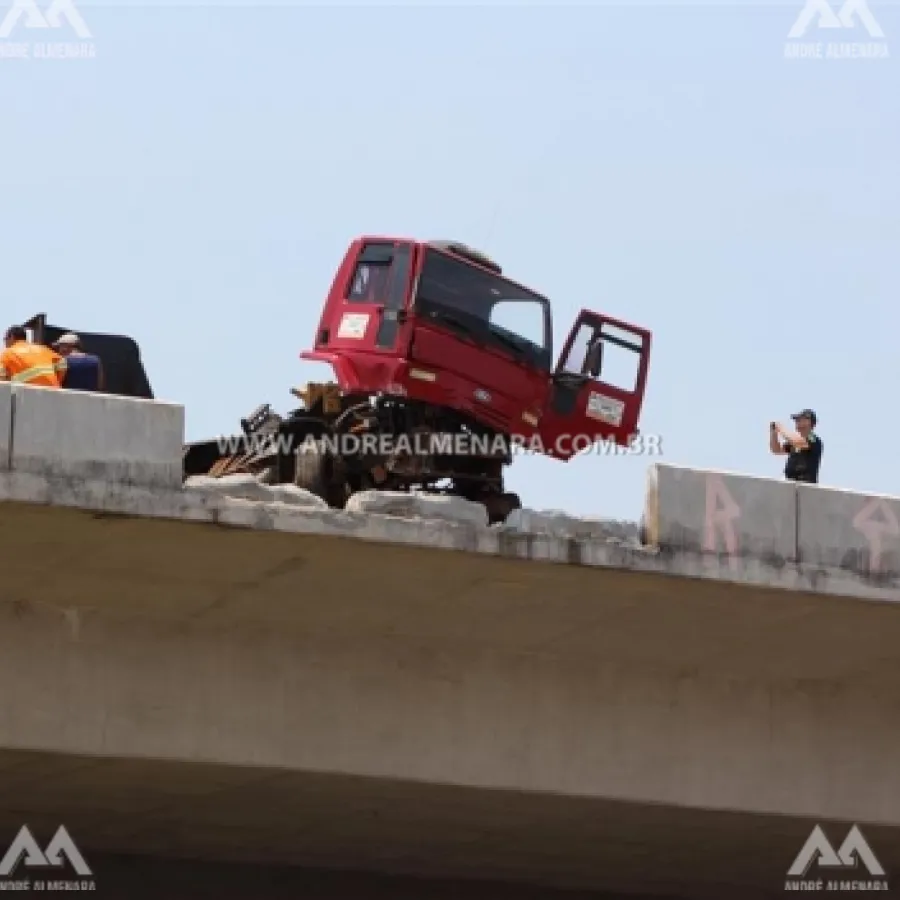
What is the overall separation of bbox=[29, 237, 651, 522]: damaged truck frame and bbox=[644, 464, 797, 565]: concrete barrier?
3.75m

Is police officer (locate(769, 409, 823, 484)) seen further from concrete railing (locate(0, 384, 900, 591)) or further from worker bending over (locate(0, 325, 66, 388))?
worker bending over (locate(0, 325, 66, 388))

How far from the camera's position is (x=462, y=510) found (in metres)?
13.7

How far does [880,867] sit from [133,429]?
8.78 meters

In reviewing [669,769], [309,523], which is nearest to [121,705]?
[309,523]

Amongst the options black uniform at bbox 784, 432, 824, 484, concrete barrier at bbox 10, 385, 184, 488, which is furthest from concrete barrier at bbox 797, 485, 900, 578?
concrete barrier at bbox 10, 385, 184, 488

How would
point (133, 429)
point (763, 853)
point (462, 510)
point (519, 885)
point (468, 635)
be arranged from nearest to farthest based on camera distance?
point (133, 429) < point (462, 510) < point (468, 635) < point (763, 853) < point (519, 885)

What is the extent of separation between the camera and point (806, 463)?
54.1ft

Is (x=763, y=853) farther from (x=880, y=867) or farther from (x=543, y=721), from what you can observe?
(x=543, y=721)

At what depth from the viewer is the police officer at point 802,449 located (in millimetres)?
16500

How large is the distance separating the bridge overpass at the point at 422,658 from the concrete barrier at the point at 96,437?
0.02 meters

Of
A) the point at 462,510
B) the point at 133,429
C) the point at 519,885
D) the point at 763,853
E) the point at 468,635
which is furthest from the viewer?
the point at 519,885

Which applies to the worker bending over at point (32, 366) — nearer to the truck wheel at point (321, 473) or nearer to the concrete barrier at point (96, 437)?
the concrete barrier at point (96, 437)

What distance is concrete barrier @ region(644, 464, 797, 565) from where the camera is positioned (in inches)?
552

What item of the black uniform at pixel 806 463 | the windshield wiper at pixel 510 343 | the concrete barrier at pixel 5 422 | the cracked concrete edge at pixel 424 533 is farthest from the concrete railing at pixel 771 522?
the windshield wiper at pixel 510 343
